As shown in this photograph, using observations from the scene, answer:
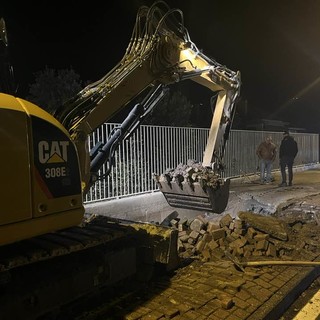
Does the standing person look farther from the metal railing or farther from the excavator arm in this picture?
the excavator arm

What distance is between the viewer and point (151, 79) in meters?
5.41

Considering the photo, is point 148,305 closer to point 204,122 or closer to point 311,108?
point 204,122

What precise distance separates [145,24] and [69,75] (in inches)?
196

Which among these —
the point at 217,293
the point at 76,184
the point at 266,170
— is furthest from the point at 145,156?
the point at 266,170

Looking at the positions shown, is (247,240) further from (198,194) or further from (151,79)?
(151,79)

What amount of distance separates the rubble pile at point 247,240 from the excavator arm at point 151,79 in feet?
3.86

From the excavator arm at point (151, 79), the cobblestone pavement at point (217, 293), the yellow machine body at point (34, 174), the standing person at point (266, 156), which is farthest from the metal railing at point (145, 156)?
the yellow machine body at point (34, 174)

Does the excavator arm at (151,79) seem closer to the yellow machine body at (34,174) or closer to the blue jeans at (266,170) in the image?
the yellow machine body at (34,174)

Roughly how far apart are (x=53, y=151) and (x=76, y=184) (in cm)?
40

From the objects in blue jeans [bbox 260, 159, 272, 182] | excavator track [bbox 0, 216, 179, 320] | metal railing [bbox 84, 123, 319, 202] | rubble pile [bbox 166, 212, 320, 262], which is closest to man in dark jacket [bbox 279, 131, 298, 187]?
blue jeans [bbox 260, 159, 272, 182]

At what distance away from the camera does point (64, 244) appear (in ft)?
10.9

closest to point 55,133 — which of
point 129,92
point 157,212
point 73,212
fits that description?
point 73,212

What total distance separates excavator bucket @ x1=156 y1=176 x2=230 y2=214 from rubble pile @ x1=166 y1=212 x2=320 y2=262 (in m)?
0.30

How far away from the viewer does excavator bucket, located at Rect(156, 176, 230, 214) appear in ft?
21.4
